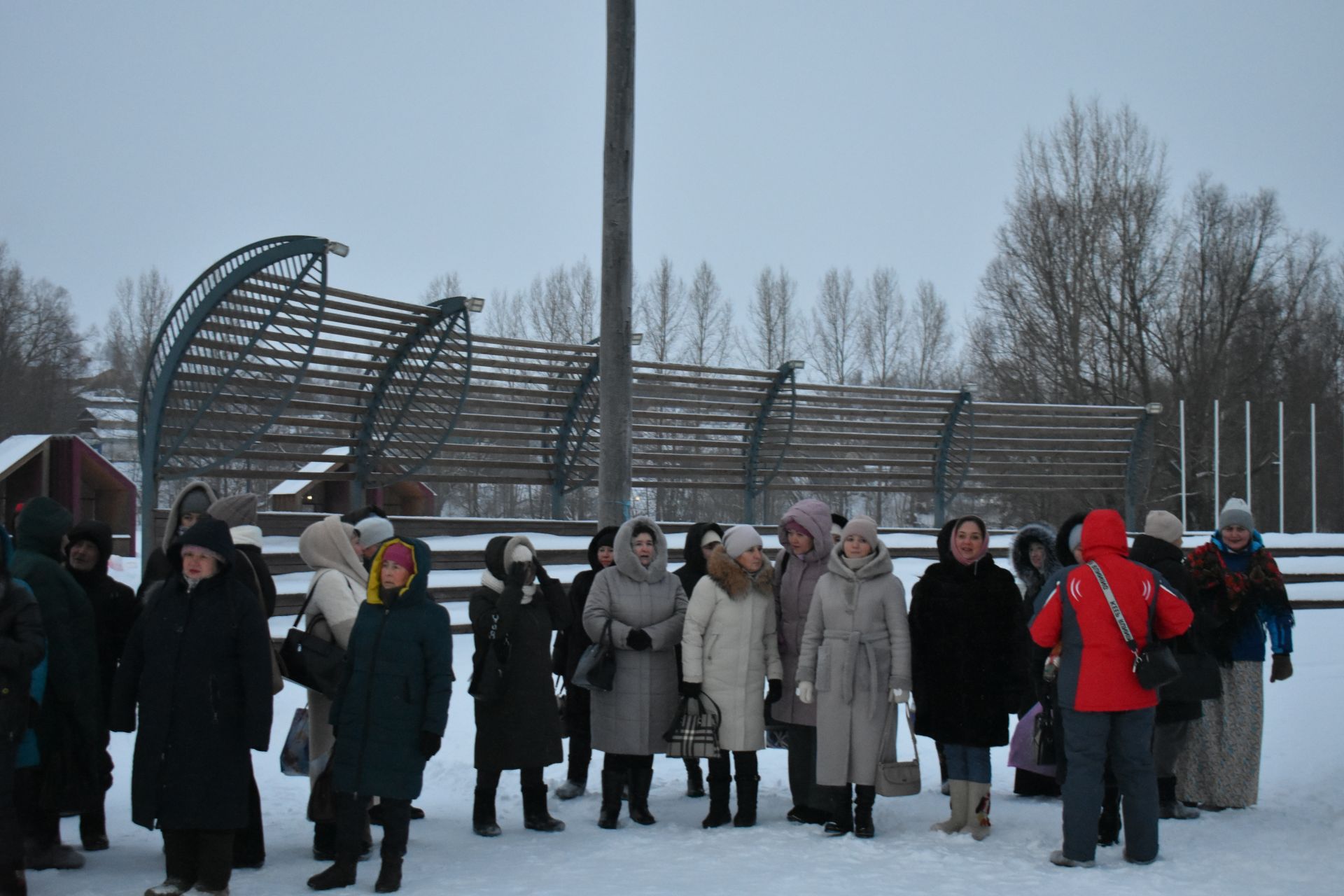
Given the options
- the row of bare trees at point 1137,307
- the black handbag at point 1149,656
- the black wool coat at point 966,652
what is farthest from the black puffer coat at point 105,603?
the row of bare trees at point 1137,307

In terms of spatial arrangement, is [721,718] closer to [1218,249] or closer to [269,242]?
[269,242]

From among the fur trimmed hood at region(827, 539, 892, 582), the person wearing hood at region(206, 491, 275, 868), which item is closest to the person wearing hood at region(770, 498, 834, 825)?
the fur trimmed hood at region(827, 539, 892, 582)

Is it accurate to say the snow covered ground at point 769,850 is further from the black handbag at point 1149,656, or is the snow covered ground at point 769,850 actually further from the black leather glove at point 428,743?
the black handbag at point 1149,656

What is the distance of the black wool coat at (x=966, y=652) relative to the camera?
6.22 m

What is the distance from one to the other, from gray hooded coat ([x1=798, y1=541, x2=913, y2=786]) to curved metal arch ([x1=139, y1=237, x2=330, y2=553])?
225 inches

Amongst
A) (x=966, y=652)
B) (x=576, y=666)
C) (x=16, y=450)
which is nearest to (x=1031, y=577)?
(x=966, y=652)

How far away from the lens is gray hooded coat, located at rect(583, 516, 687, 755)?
22.0ft

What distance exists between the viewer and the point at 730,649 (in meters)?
6.66

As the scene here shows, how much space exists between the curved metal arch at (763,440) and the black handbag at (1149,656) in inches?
340

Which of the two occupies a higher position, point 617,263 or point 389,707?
point 617,263

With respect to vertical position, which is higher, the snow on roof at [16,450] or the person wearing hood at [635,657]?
the snow on roof at [16,450]

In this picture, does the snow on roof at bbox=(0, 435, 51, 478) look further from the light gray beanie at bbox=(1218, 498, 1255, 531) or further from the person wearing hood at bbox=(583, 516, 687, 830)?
the light gray beanie at bbox=(1218, 498, 1255, 531)

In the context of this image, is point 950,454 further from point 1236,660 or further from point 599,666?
point 599,666

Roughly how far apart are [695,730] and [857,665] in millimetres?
929
